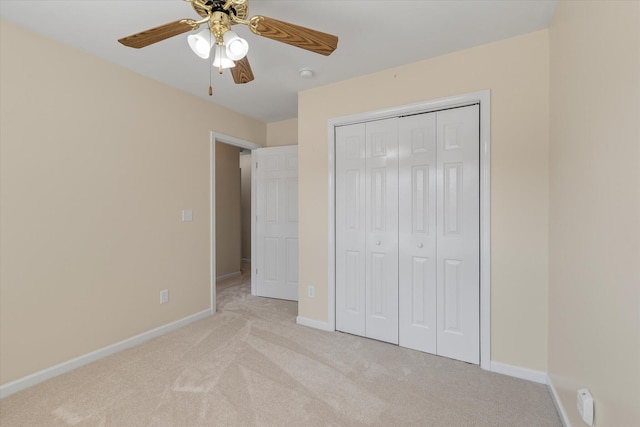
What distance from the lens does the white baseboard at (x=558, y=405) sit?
1.58 m

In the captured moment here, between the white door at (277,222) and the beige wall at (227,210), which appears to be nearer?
the white door at (277,222)

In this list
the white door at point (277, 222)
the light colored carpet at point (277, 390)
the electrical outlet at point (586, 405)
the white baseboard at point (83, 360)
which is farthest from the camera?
the white door at point (277, 222)

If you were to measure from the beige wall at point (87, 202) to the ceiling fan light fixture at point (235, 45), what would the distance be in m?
1.67

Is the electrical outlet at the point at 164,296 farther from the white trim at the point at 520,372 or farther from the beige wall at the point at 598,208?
the beige wall at the point at 598,208

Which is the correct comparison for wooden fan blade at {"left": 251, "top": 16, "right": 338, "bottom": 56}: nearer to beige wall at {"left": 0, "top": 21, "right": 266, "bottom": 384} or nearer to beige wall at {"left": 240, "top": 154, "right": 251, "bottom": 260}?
beige wall at {"left": 0, "top": 21, "right": 266, "bottom": 384}

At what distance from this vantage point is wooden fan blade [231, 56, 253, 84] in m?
1.70

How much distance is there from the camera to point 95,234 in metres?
2.37

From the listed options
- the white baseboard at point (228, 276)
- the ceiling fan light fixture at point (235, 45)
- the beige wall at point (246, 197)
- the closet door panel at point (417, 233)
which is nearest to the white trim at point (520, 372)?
the closet door panel at point (417, 233)

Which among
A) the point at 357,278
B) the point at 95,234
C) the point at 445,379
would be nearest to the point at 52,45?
the point at 95,234

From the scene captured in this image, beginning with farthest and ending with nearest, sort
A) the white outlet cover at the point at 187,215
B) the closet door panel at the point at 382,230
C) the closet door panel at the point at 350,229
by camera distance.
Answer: the white outlet cover at the point at 187,215 < the closet door panel at the point at 350,229 < the closet door panel at the point at 382,230

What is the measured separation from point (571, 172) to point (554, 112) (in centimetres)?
58

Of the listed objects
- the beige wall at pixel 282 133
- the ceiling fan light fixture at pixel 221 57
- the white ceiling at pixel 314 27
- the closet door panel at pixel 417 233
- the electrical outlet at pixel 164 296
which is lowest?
the electrical outlet at pixel 164 296

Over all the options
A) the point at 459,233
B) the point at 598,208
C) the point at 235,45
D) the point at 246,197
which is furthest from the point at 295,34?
the point at 246,197

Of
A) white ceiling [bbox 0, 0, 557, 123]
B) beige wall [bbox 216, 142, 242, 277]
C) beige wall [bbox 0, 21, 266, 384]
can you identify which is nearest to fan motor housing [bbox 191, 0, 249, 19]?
white ceiling [bbox 0, 0, 557, 123]
